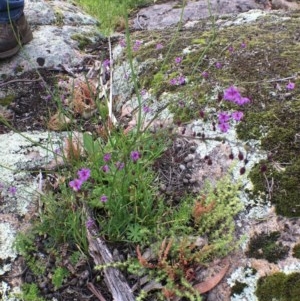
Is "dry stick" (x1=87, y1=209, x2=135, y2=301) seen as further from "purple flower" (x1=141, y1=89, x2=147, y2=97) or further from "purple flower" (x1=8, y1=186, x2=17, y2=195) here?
"purple flower" (x1=141, y1=89, x2=147, y2=97)

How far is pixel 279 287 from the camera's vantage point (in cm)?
209

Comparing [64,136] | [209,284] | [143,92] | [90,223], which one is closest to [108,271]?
[90,223]

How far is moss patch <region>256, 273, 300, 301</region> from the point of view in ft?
6.70

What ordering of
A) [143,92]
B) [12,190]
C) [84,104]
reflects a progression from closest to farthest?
[12,190] < [143,92] < [84,104]

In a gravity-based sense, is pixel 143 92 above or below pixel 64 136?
above

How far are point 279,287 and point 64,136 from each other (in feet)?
5.80

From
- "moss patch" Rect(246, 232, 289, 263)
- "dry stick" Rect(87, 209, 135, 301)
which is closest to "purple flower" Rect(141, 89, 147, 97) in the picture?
"dry stick" Rect(87, 209, 135, 301)

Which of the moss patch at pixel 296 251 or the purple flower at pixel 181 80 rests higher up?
the purple flower at pixel 181 80

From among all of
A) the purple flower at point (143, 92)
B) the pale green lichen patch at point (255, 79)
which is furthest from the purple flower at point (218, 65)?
the purple flower at point (143, 92)

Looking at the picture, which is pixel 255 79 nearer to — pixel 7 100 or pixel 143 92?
pixel 143 92

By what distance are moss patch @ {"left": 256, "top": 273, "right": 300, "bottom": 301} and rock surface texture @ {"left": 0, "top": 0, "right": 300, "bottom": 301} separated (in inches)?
1.6

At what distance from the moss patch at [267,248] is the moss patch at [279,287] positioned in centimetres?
10

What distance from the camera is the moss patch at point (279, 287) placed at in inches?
80.4

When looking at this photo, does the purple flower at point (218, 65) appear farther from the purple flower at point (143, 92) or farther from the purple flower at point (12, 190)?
the purple flower at point (12, 190)
